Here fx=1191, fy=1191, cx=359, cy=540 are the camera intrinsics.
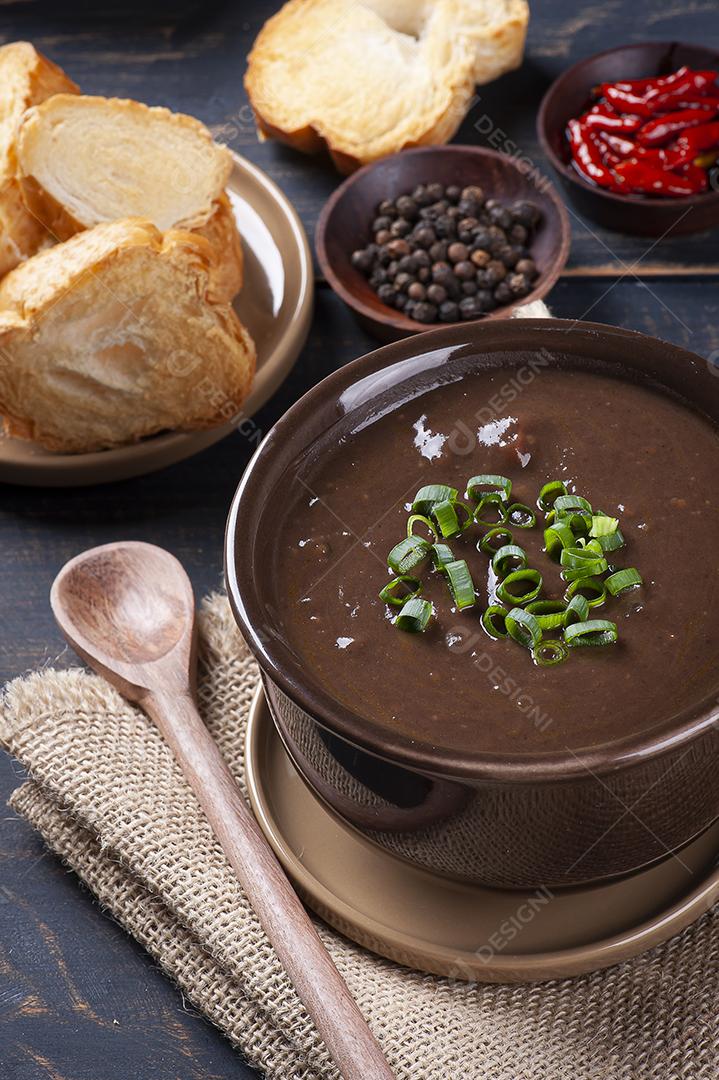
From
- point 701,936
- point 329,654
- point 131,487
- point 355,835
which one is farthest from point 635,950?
A: point 131,487

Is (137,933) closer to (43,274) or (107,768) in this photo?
(107,768)

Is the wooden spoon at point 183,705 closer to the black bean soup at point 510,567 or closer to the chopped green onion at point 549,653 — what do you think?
the black bean soup at point 510,567

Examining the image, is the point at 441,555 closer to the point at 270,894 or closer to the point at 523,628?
the point at 523,628

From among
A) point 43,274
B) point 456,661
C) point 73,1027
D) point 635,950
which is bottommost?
point 73,1027

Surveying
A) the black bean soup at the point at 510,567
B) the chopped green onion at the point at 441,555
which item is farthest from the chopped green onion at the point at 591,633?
the chopped green onion at the point at 441,555

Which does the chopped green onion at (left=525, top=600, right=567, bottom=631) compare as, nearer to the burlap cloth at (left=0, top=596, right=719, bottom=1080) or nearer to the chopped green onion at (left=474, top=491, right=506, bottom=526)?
the chopped green onion at (left=474, top=491, right=506, bottom=526)
